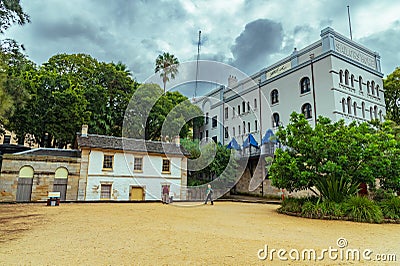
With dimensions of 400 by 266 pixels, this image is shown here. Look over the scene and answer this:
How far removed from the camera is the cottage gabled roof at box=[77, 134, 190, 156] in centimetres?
1951

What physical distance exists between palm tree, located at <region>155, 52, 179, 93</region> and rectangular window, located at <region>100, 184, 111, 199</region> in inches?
663

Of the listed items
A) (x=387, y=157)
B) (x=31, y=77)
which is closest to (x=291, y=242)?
(x=387, y=157)

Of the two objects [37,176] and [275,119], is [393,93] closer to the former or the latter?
[275,119]

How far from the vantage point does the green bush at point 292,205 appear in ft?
37.4

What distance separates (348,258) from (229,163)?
19.2 metres

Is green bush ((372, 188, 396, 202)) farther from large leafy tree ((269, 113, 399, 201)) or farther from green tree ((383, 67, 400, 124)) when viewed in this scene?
green tree ((383, 67, 400, 124))

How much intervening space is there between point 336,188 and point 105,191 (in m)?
15.7

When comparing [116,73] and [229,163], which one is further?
[116,73]

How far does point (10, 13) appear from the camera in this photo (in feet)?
33.9

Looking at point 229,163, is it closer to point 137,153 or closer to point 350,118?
point 137,153

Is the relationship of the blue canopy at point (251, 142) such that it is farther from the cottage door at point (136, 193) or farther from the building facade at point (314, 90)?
the cottage door at point (136, 193)

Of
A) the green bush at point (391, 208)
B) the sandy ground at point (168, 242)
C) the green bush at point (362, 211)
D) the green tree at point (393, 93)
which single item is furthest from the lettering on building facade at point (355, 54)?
the sandy ground at point (168, 242)

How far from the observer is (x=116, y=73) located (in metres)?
27.9

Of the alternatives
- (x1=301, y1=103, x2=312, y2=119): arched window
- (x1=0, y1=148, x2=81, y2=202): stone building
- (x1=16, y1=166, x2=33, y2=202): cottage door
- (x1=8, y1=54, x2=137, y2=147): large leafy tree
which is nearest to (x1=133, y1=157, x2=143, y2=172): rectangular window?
(x1=0, y1=148, x2=81, y2=202): stone building
